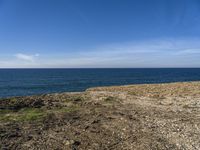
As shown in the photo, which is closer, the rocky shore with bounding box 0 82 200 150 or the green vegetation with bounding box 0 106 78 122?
the rocky shore with bounding box 0 82 200 150

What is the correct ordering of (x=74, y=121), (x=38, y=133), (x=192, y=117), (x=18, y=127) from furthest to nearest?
1. (x=192, y=117)
2. (x=74, y=121)
3. (x=18, y=127)
4. (x=38, y=133)

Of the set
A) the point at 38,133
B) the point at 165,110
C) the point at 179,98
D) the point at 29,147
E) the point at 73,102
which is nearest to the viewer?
the point at 29,147

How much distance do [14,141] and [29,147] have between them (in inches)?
43.4

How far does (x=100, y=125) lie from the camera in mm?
14586

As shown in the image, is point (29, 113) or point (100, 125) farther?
point (29, 113)

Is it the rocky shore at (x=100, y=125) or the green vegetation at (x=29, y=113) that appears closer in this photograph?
the rocky shore at (x=100, y=125)

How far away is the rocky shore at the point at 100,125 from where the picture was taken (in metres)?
11.5

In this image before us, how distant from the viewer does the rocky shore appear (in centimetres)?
1152

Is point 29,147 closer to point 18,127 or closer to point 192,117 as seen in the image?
point 18,127

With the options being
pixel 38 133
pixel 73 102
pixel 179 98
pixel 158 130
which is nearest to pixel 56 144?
pixel 38 133

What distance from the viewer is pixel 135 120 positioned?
15.7m

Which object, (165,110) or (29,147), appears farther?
(165,110)

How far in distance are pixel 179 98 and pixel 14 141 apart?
17069 millimetres

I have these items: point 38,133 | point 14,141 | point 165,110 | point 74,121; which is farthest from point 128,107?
point 14,141
